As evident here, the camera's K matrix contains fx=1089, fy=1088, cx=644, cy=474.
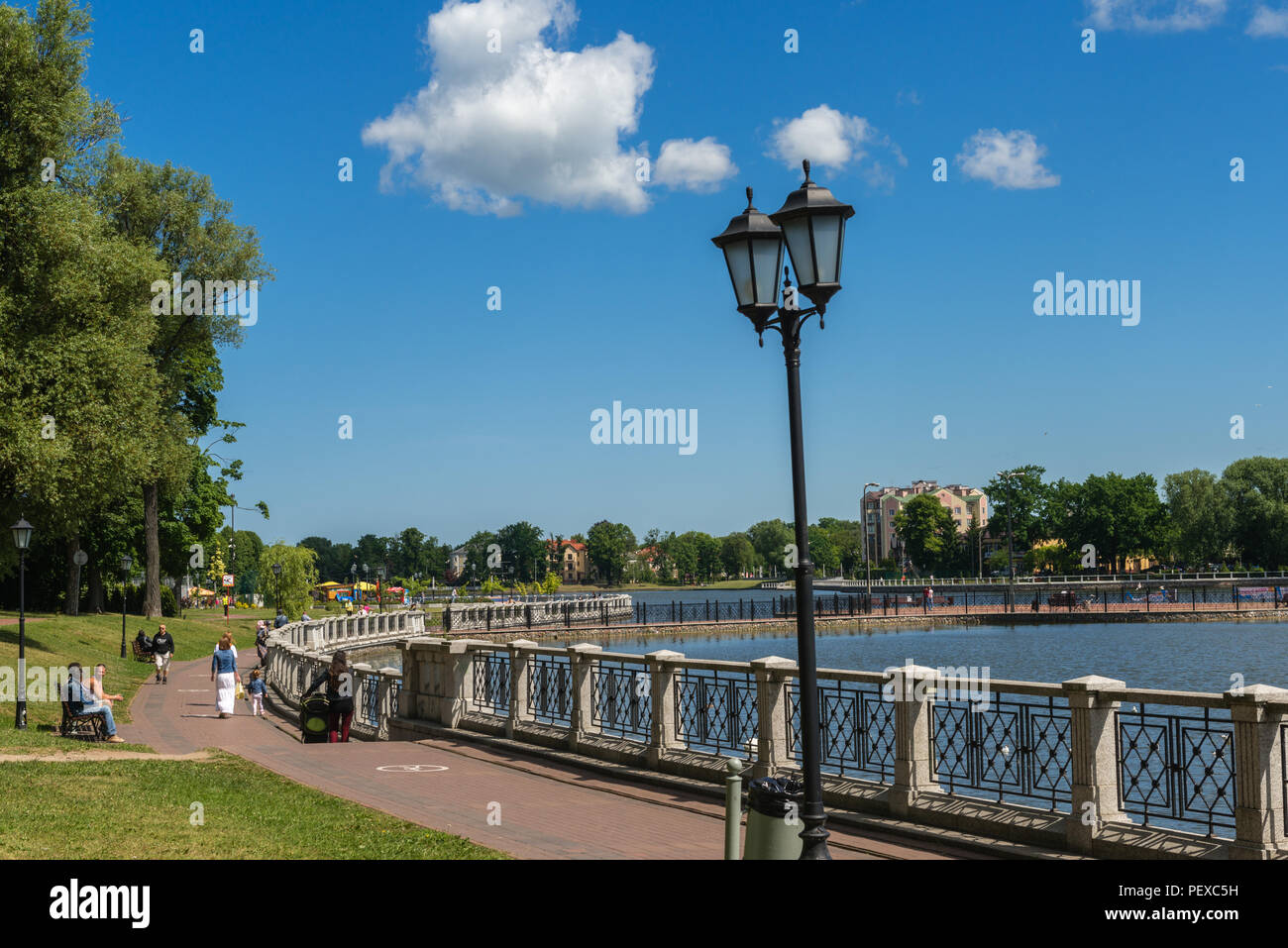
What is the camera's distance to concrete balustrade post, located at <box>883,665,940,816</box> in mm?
9773

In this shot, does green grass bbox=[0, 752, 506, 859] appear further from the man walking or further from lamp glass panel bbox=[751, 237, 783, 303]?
the man walking

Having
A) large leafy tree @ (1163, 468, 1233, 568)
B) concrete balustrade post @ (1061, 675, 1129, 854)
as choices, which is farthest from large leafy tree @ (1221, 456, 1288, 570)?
concrete balustrade post @ (1061, 675, 1129, 854)

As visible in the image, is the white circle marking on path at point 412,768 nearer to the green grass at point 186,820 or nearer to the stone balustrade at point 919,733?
the green grass at point 186,820

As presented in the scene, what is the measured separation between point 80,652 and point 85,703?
1512cm

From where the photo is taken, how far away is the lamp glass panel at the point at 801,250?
7.65 m

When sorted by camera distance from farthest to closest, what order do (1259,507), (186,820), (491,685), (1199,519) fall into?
(1199,519)
(1259,507)
(491,685)
(186,820)

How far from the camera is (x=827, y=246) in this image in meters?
7.65

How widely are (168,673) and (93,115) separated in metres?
17.1

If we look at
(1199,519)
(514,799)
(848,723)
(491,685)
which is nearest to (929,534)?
(1199,519)

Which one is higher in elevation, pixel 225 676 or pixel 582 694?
pixel 582 694

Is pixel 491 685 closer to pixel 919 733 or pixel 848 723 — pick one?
pixel 848 723

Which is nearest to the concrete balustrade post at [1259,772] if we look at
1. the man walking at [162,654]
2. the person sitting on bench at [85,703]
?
the person sitting on bench at [85,703]

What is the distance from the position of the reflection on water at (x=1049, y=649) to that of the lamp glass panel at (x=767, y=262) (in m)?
27.2

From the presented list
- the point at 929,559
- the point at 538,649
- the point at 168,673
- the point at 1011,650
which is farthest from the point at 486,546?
the point at 538,649
